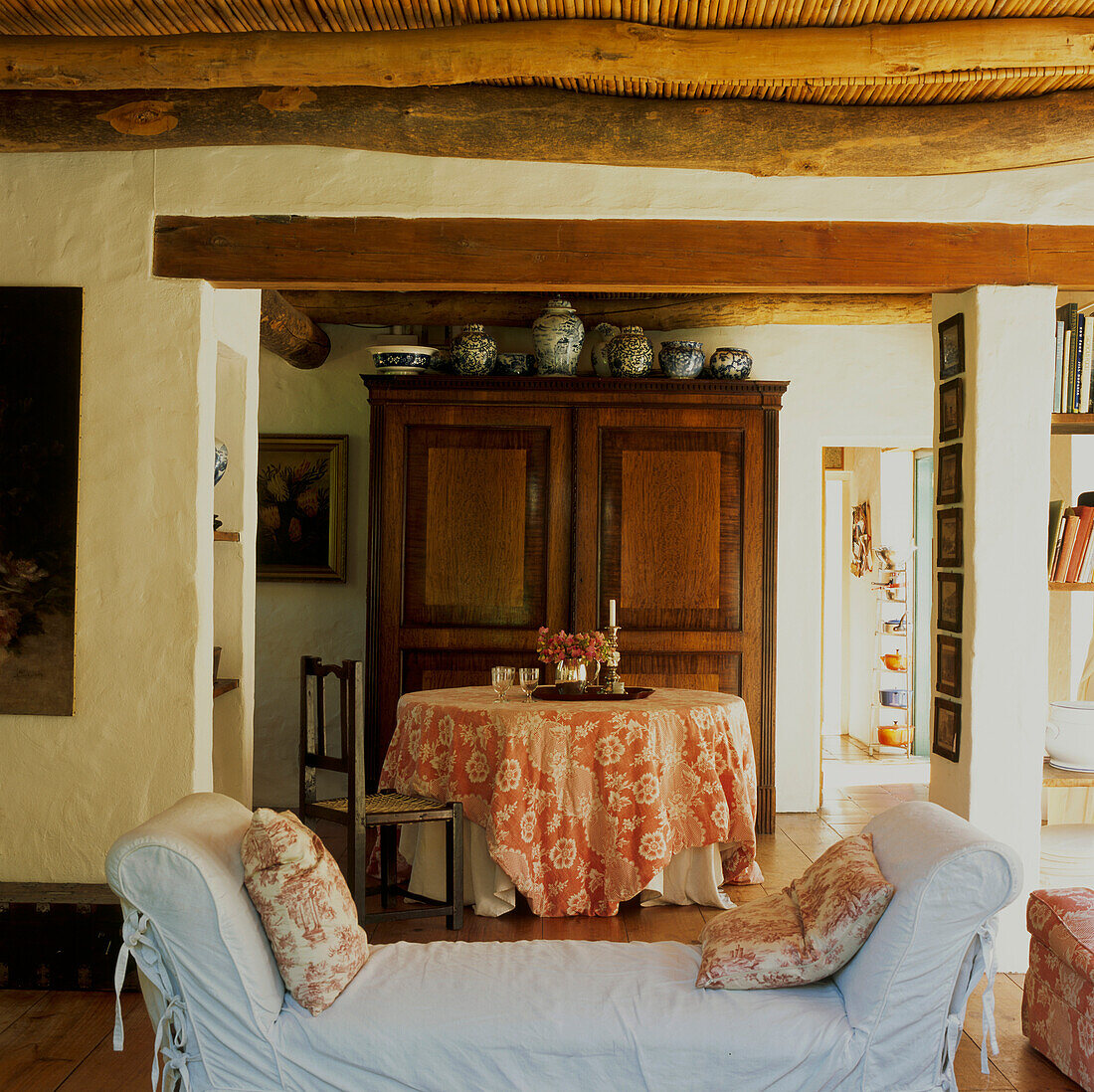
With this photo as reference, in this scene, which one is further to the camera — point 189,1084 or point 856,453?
point 856,453

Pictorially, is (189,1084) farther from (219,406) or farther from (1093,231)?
(1093,231)

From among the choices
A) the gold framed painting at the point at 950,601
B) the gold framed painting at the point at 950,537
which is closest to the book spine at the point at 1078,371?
the gold framed painting at the point at 950,537

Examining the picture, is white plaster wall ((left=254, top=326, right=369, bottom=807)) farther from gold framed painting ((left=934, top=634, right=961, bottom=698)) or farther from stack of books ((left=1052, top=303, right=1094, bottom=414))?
stack of books ((left=1052, top=303, right=1094, bottom=414))

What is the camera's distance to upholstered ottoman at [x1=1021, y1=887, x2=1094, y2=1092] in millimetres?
2623

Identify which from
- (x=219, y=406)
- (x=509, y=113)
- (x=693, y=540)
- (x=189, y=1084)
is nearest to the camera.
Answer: (x=189, y=1084)

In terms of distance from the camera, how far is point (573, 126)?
340 centimetres

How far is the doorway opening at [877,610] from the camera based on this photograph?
7945mm

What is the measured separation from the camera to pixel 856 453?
29.3ft

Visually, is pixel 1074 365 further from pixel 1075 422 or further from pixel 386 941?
pixel 386 941

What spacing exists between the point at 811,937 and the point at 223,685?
2530 mm

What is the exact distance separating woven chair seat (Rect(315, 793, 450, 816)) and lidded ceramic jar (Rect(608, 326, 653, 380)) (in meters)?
2.41

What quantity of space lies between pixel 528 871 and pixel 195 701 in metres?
1.30

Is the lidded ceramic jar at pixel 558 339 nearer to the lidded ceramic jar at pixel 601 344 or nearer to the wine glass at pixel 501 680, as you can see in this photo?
the lidded ceramic jar at pixel 601 344

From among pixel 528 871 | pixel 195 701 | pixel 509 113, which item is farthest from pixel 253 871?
pixel 509 113
